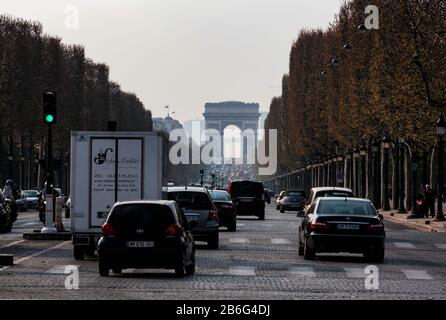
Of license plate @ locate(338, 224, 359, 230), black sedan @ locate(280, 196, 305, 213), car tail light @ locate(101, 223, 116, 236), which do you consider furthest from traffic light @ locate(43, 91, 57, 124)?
black sedan @ locate(280, 196, 305, 213)

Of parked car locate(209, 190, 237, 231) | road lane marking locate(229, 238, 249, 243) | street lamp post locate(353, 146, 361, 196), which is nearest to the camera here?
road lane marking locate(229, 238, 249, 243)

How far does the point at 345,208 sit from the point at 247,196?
34.4 metres

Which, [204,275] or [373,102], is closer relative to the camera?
[204,275]

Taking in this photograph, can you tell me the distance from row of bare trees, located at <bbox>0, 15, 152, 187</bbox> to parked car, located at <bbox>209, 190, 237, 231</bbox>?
3974 cm

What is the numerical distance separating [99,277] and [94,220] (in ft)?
20.5

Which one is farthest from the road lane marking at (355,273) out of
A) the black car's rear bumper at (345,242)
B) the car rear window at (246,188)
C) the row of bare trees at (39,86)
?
the row of bare trees at (39,86)

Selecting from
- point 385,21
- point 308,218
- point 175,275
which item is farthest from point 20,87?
point 175,275

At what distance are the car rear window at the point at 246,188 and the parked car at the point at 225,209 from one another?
14952mm

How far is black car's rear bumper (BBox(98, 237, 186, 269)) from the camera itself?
26797 millimetres

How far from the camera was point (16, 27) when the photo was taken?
98.2m

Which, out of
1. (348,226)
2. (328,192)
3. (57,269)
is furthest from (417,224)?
(57,269)

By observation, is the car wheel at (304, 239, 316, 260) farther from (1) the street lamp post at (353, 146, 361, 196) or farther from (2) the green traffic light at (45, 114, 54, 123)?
(1) the street lamp post at (353, 146, 361, 196)

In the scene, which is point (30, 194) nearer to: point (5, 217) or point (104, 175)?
point (5, 217)

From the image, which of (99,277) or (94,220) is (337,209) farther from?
(99,277)
